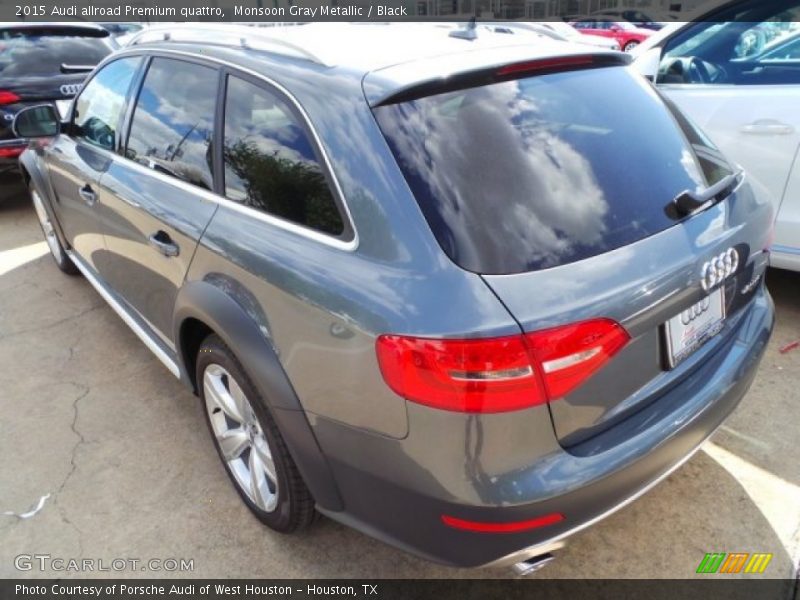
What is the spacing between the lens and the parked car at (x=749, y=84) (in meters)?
A: 3.16

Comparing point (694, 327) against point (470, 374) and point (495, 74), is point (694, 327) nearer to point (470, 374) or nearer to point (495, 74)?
point (470, 374)

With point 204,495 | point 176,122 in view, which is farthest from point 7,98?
point 204,495

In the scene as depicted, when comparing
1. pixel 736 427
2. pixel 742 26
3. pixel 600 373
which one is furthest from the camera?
pixel 742 26

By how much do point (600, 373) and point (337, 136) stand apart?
0.94 m

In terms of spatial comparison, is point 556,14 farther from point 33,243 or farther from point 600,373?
point 600,373

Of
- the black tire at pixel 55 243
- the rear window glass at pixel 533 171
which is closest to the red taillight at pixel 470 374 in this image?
the rear window glass at pixel 533 171

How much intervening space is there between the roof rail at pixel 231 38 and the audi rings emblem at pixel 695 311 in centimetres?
125

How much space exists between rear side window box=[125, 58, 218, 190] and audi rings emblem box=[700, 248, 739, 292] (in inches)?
64.8

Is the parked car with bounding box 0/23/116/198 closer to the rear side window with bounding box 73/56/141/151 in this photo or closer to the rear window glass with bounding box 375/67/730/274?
the rear side window with bounding box 73/56/141/151

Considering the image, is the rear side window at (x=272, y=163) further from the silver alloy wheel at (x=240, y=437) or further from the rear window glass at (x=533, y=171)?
the silver alloy wheel at (x=240, y=437)

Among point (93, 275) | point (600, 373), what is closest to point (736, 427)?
point (600, 373)

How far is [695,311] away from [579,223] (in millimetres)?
462

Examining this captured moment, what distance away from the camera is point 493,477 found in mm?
1431

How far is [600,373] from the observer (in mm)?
1479
